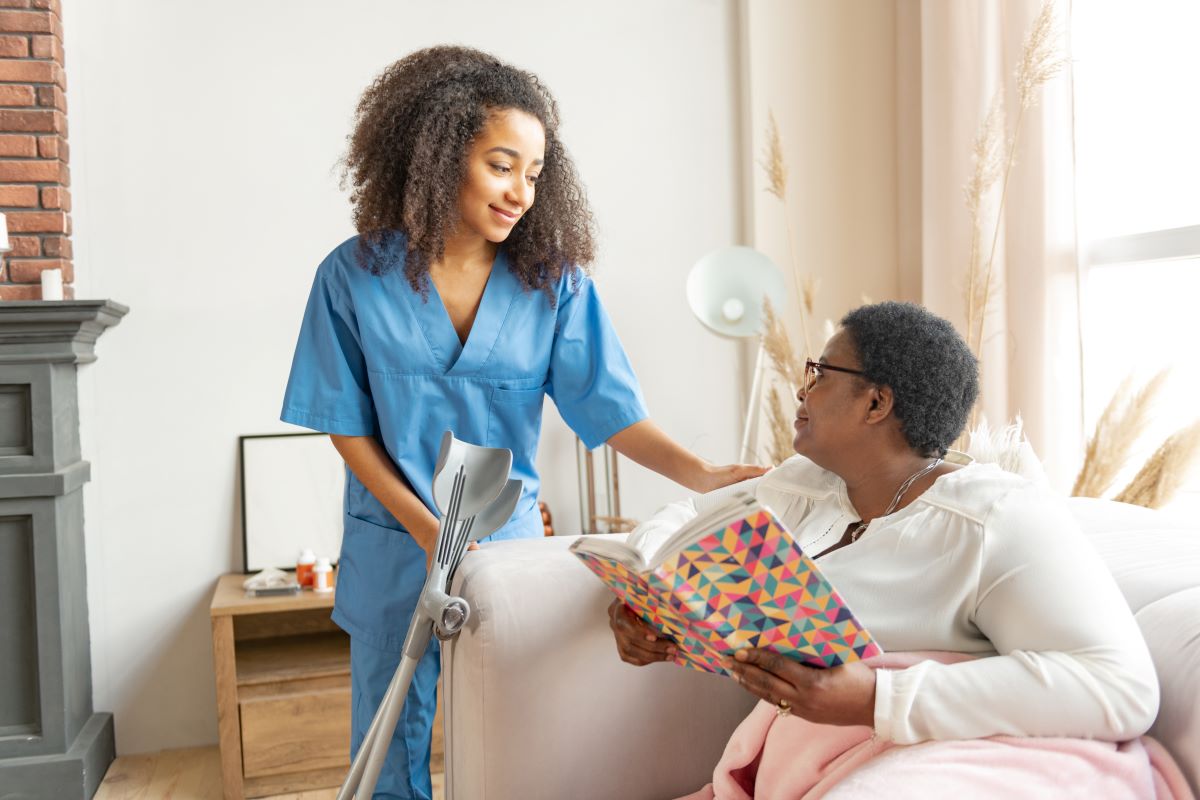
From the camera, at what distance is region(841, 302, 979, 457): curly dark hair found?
4.30ft

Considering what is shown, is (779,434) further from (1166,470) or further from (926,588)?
(926,588)

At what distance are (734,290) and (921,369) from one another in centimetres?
148

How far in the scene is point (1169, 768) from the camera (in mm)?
1100

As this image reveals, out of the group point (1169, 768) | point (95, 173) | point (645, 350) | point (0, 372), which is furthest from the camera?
point (645, 350)

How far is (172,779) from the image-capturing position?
9.20 feet

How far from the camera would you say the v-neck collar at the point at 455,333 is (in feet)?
5.52

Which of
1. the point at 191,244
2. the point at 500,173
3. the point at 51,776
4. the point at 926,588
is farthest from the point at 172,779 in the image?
the point at 926,588

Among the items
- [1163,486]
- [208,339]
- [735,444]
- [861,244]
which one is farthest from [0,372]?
[1163,486]

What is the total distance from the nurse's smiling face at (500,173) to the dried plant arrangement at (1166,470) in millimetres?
1424

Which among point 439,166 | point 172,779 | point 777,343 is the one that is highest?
point 439,166

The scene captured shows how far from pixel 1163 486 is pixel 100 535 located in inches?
101

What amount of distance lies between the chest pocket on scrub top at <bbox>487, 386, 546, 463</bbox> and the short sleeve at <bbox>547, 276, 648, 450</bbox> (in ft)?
0.23

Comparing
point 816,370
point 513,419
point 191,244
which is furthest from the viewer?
point 191,244

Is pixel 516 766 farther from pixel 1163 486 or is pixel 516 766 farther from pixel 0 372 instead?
pixel 0 372
